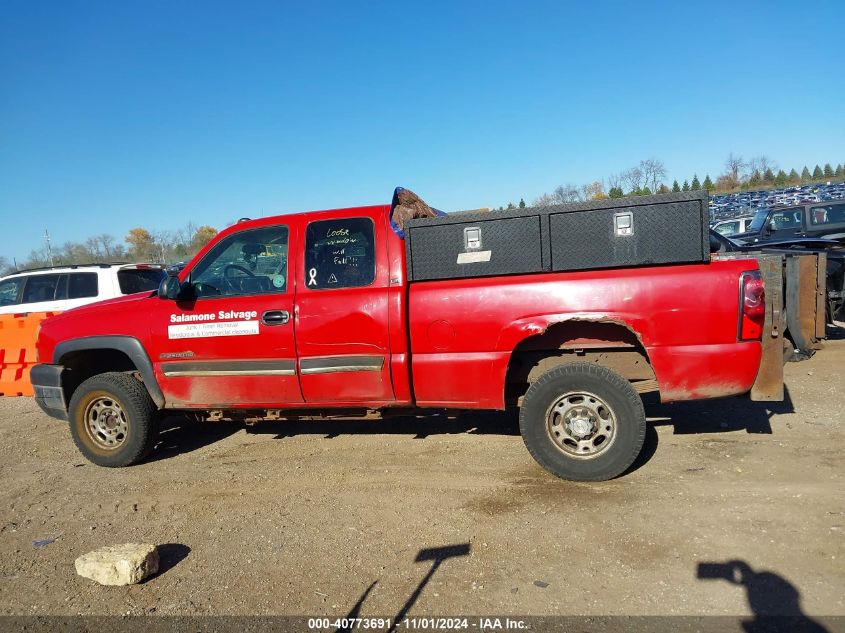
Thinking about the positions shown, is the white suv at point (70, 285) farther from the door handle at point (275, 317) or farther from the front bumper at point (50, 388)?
the door handle at point (275, 317)

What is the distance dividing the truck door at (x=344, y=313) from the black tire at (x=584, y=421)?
112cm

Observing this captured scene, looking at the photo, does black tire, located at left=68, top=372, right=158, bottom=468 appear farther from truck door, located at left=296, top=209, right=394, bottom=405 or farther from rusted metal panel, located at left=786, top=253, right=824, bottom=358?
rusted metal panel, located at left=786, top=253, right=824, bottom=358

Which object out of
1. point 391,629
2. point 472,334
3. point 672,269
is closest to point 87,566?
point 391,629

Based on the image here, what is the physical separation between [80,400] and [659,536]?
4.74 metres

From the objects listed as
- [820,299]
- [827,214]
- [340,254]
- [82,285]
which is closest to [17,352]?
[82,285]

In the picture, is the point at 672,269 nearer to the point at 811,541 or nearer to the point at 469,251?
the point at 469,251

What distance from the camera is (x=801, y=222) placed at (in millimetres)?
12328

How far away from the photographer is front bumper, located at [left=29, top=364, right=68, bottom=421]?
211 inches

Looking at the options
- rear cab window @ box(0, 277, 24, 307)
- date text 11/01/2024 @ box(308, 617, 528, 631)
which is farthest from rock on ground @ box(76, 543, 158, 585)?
rear cab window @ box(0, 277, 24, 307)

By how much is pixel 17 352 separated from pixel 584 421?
822cm

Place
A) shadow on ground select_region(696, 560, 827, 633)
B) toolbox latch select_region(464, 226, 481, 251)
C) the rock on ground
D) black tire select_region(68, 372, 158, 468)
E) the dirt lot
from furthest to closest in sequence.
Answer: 1. black tire select_region(68, 372, 158, 468)
2. toolbox latch select_region(464, 226, 481, 251)
3. the rock on ground
4. the dirt lot
5. shadow on ground select_region(696, 560, 827, 633)

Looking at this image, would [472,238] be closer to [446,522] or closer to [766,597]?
[446,522]

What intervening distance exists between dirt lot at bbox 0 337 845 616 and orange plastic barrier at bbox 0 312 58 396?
10.6 ft

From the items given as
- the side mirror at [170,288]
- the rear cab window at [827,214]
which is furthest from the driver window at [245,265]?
the rear cab window at [827,214]
